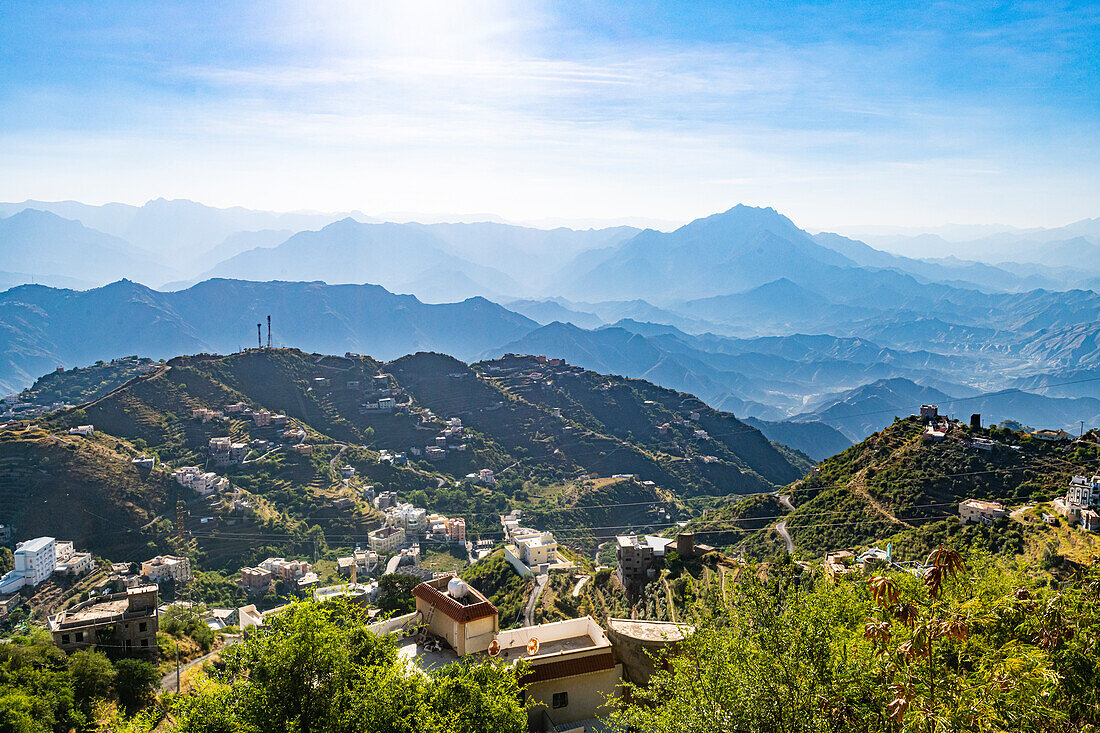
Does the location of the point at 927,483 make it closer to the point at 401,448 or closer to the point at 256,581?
the point at 256,581

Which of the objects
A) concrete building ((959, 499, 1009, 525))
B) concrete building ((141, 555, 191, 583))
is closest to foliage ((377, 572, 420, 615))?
concrete building ((141, 555, 191, 583))

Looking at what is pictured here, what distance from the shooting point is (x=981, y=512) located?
90.5 ft

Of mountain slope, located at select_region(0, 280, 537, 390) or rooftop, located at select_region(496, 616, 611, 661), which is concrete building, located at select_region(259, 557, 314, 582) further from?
mountain slope, located at select_region(0, 280, 537, 390)

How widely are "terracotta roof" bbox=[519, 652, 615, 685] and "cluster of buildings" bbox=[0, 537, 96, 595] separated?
31.8 m

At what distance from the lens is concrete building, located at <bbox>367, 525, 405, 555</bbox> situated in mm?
41969

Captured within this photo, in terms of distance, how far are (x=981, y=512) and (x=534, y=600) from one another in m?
19.0

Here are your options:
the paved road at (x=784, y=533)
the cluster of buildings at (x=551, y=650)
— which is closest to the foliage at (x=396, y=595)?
the cluster of buildings at (x=551, y=650)

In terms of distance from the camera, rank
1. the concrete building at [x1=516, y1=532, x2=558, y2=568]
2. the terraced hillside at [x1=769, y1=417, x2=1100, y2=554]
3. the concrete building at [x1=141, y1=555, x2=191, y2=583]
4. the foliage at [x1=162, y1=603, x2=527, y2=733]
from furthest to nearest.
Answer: the concrete building at [x1=141, y1=555, x2=191, y2=583], the concrete building at [x1=516, y1=532, x2=558, y2=568], the terraced hillside at [x1=769, y1=417, x2=1100, y2=554], the foliage at [x1=162, y1=603, x2=527, y2=733]

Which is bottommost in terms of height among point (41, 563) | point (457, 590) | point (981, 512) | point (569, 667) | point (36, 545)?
point (41, 563)

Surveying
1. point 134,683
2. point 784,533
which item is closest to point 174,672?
point 134,683

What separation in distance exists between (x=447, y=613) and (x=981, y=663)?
837 centimetres

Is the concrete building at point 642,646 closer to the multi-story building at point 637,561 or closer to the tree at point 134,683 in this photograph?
the tree at point 134,683

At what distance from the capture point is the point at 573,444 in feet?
208

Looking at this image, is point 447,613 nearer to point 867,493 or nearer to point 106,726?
point 106,726
